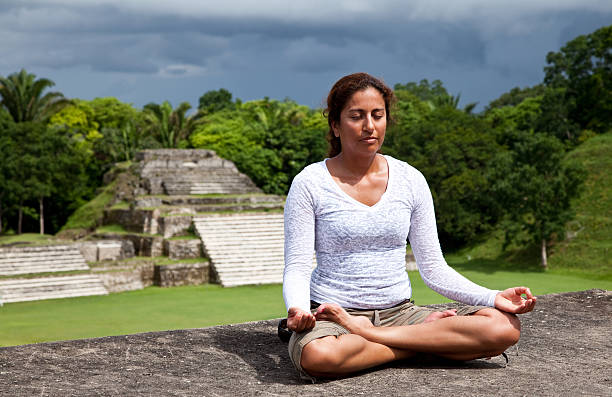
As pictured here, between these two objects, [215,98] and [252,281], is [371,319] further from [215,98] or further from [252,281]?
[215,98]

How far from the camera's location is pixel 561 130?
2527 cm

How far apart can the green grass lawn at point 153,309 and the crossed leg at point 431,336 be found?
710 cm

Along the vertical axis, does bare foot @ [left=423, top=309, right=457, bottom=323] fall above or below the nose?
below

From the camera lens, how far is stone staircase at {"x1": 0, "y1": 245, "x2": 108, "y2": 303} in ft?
41.2

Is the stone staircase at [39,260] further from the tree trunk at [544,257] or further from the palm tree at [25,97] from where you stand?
the palm tree at [25,97]

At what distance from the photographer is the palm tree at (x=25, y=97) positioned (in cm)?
3034

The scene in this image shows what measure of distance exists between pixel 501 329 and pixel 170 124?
93.5ft

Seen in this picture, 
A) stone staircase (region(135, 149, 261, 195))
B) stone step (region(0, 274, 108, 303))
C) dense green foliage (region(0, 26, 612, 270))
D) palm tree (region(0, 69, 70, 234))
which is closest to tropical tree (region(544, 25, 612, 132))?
dense green foliage (region(0, 26, 612, 270))

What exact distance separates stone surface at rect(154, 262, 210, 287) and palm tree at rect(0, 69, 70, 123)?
765 inches

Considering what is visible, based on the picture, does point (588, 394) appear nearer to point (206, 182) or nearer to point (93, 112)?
point (206, 182)

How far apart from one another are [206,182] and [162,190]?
1.32 metres

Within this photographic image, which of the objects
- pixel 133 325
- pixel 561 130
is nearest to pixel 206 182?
pixel 133 325

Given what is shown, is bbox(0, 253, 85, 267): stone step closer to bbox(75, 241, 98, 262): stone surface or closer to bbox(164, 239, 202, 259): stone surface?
bbox(75, 241, 98, 262): stone surface

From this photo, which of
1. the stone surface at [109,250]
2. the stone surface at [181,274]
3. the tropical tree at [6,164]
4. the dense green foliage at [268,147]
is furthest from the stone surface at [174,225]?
the tropical tree at [6,164]
